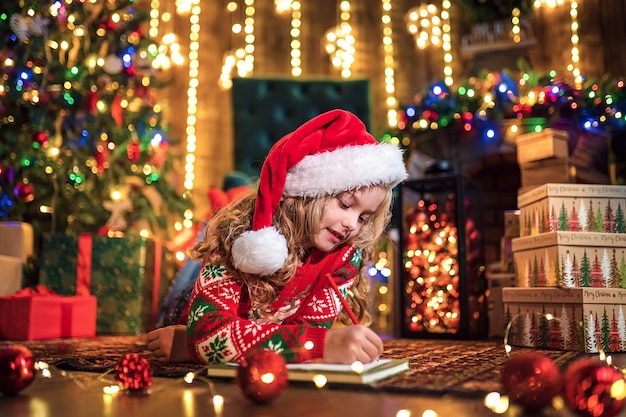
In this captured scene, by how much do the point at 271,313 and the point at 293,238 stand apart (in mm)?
181

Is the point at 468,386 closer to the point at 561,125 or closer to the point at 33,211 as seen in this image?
the point at 561,125

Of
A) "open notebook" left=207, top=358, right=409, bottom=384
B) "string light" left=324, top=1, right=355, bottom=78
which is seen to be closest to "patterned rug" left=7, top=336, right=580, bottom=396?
"open notebook" left=207, top=358, right=409, bottom=384

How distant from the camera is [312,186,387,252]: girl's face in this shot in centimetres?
132

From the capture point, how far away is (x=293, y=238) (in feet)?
4.37

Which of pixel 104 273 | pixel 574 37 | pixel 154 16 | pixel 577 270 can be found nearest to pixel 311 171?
pixel 577 270

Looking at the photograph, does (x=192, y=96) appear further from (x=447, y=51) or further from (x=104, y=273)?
(x=104, y=273)

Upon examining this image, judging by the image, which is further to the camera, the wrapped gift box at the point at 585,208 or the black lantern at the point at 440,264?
the black lantern at the point at 440,264

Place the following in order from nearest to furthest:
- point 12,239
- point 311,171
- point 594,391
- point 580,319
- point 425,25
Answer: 1. point 594,391
2. point 311,171
3. point 580,319
4. point 12,239
5. point 425,25

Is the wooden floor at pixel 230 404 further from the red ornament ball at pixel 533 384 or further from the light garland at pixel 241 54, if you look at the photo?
the light garland at pixel 241 54

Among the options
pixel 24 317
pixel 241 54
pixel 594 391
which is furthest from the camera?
pixel 241 54

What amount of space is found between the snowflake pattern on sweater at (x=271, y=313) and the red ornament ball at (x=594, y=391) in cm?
41

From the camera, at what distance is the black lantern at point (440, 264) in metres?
2.25

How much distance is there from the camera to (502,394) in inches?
33.5

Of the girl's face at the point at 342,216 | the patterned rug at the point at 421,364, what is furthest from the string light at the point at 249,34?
the girl's face at the point at 342,216
